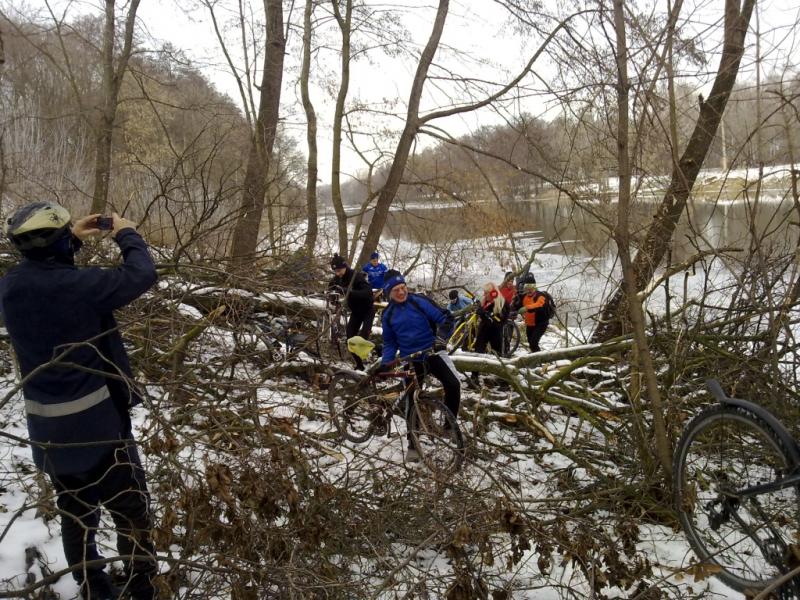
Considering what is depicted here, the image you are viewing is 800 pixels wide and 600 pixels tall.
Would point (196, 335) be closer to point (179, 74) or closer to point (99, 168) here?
point (99, 168)

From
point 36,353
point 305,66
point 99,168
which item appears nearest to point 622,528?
point 36,353

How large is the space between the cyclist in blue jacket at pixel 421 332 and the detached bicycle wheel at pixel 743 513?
236 cm

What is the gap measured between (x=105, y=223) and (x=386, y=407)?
11.4 feet

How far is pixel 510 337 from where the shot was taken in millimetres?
9984

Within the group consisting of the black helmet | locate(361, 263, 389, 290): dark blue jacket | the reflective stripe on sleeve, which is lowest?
locate(361, 263, 389, 290): dark blue jacket

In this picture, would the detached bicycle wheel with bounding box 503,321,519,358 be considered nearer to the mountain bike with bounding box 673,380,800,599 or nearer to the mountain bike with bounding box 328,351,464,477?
the mountain bike with bounding box 328,351,464,477

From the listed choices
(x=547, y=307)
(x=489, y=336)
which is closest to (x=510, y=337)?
(x=547, y=307)

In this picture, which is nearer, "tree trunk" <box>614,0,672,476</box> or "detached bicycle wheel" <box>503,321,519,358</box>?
"tree trunk" <box>614,0,672,476</box>

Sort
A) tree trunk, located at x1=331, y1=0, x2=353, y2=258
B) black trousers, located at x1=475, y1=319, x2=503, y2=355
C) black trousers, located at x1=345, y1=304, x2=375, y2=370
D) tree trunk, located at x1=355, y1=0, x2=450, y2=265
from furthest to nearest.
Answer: tree trunk, located at x1=331, y1=0, x2=353, y2=258 < black trousers, located at x1=475, y1=319, x2=503, y2=355 < tree trunk, located at x1=355, y1=0, x2=450, y2=265 < black trousers, located at x1=345, y1=304, x2=375, y2=370

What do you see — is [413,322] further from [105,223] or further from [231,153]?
[231,153]

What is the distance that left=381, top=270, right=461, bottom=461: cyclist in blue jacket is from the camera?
5328 mm

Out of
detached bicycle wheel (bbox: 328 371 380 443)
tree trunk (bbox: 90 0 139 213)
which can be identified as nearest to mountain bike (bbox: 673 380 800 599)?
detached bicycle wheel (bbox: 328 371 380 443)

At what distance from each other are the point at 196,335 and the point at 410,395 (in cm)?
206

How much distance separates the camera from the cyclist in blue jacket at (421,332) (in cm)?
533
